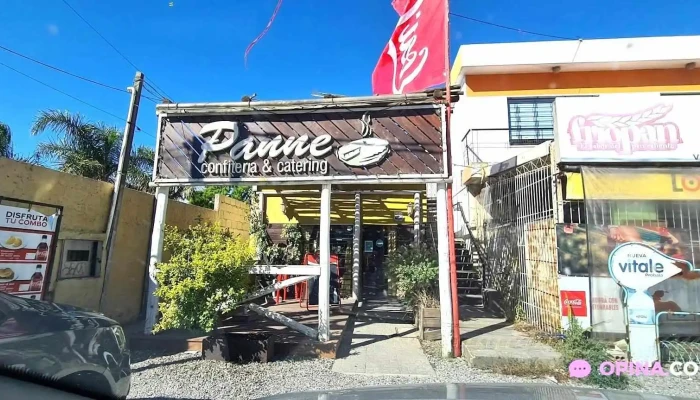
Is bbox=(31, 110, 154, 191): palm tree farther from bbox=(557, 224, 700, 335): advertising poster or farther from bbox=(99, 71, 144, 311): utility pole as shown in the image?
bbox=(557, 224, 700, 335): advertising poster

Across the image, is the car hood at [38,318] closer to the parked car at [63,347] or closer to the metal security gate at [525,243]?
the parked car at [63,347]

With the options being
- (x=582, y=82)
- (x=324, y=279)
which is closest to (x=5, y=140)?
(x=324, y=279)

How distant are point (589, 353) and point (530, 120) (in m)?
8.31

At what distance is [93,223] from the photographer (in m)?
7.27

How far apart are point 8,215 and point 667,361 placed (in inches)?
345

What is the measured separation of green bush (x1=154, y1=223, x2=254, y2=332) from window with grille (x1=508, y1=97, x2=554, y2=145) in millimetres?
8859

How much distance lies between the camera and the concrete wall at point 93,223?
600 centimetres

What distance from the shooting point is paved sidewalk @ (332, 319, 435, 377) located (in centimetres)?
580

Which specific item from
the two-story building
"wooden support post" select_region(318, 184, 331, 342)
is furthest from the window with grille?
"wooden support post" select_region(318, 184, 331, 342)

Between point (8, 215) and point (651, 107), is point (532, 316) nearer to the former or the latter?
point (651, 107)

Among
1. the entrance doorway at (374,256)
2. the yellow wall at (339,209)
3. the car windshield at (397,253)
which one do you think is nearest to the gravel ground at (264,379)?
the car windshield at (397,253)

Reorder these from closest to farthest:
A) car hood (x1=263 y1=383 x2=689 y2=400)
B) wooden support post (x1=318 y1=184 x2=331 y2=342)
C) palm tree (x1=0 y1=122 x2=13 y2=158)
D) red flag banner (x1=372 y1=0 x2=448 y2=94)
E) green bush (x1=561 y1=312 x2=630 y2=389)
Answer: car hood (x1=263 y1=383 x2=689 y2=400), green bush (x1=561 y1=312 x2=630 y2=389), wooden support post (x1=318 y1=184 x2=331 y2=342), red flag banner (x1=372 y1=0 x2=448 y2=94), palm tree (x1=0 y1=122 x2=13 y2=158)

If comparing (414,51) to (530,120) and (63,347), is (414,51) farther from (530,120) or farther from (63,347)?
(63,347)

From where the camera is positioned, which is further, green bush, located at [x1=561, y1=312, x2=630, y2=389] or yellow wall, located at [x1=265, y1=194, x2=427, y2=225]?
yellow wall, located at [x1=265, y1=194, x2=427, y2=225]
